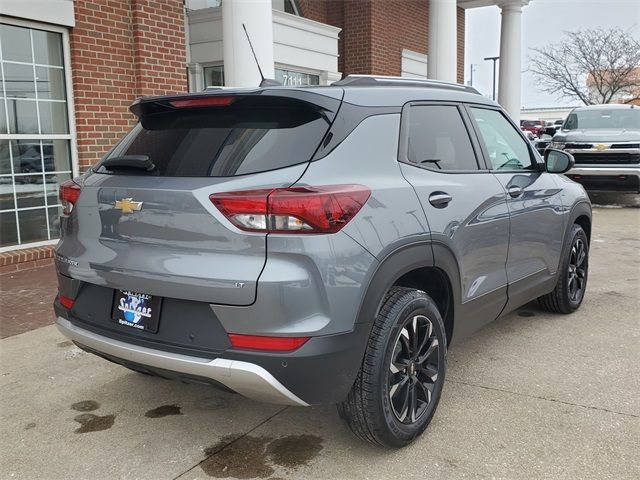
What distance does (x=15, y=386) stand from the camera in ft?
13.0

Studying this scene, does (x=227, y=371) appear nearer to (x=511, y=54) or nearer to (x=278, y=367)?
(x=278, y=367)

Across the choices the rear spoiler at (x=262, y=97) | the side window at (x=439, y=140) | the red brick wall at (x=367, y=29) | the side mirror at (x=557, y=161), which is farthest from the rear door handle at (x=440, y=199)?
the red brick wall at (x=367, y=29)

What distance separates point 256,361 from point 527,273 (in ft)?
7.90

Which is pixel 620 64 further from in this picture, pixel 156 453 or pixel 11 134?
pixel 156 453

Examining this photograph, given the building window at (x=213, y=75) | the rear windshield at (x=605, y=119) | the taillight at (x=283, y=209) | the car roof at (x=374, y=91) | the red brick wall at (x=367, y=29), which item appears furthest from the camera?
the rear windshield at (x=605, y=119)

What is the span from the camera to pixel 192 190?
2.68 metres

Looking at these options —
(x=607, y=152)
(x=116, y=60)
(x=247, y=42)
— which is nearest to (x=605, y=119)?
(x=607, y=152)

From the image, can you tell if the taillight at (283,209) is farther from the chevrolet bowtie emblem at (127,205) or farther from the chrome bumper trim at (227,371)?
the chrome bumper trim at (227,371)

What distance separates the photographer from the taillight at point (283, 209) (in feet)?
8.37

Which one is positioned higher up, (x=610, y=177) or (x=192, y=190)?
(x=192, y=190)

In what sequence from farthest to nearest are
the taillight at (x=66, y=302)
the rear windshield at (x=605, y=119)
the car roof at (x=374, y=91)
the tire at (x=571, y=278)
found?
1. the rear windshield at (x=605, y=119)
2. the tire at (x=571, y=278)
3. the taillight at (x=66, y=302)
4. the car roof at (x=374, y=91)

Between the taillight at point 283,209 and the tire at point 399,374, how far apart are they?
573 mm

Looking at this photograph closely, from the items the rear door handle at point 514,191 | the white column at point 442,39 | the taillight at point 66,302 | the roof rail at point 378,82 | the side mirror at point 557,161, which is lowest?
the taillight at point 66,302

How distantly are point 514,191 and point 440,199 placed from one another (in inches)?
40.3
